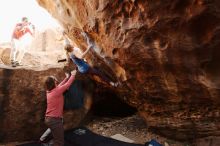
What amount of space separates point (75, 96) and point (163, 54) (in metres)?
2.81

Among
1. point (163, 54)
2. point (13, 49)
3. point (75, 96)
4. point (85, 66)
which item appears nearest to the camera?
point (163, 54)

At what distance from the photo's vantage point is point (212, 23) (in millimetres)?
5141

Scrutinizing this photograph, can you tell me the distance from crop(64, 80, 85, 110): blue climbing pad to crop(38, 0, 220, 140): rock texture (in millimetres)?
896

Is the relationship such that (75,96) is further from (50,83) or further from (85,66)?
(50,83)

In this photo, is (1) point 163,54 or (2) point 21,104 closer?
(1) point 163,54

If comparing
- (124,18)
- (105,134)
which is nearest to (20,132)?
(105,134)

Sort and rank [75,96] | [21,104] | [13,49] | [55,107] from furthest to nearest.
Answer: [13,49], [75,96], [21,104], [55,107]

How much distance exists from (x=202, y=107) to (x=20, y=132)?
153 inches

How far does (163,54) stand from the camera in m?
5.75

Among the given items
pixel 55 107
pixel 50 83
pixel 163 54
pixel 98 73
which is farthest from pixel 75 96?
pixel 163 54

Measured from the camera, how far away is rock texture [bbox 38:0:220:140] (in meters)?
5.24

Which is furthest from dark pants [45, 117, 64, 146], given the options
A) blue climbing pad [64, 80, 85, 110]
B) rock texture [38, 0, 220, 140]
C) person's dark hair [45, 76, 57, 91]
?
rock texture [38, 0, 220, 140]

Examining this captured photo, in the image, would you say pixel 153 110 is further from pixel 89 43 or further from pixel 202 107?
Result: pixel 89 43

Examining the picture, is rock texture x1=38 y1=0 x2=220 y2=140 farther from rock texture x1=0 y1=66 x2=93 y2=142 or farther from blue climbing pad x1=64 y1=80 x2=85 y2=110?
rock texture x1=0 y1=66 x2=93 y2=142
